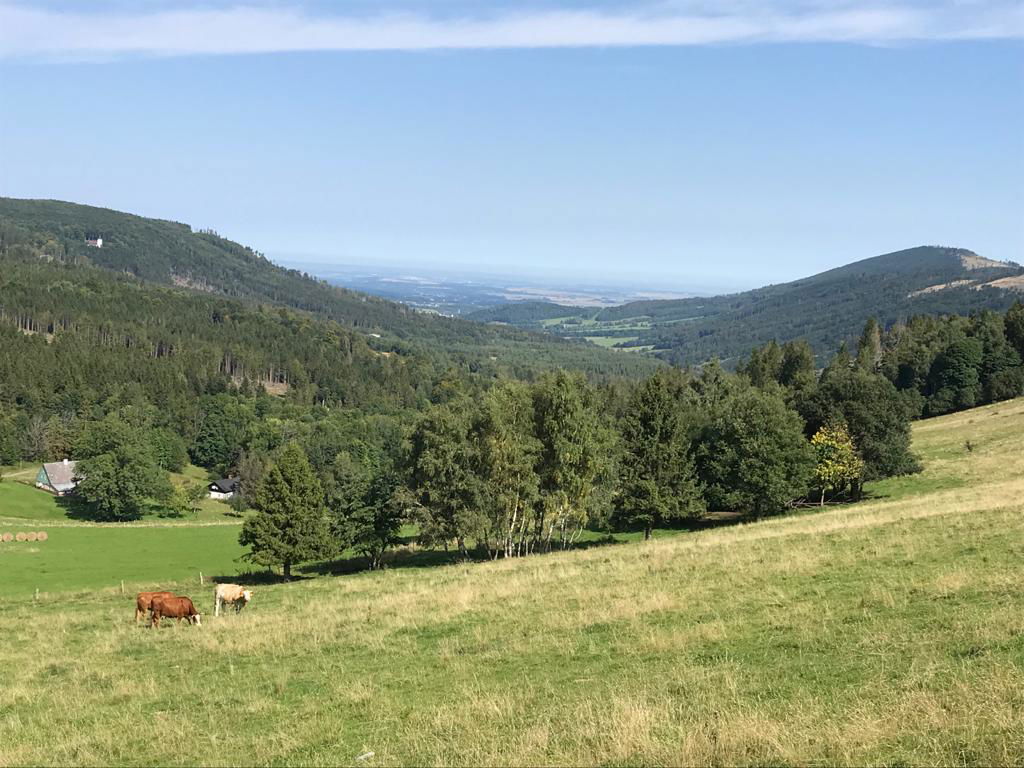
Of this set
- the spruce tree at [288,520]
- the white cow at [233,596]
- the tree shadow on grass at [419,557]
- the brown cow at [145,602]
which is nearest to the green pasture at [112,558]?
the tree shadow on grass at [419,557]

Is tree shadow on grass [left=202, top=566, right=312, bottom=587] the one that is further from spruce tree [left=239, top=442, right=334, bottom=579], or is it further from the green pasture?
the green pasture

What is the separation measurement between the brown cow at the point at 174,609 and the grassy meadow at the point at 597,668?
2.77ft

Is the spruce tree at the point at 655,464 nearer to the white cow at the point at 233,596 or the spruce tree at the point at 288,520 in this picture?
the spruce tree at the point at 288,520

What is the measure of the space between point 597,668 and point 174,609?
17.8 m

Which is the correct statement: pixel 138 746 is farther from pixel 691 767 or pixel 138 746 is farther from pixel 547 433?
pixel 547 433

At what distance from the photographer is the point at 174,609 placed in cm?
2644

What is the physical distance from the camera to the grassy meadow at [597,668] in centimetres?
991

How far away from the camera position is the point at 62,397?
535ft

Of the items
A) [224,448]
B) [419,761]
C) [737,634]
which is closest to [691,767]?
[419,761]

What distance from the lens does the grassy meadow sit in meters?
9.91

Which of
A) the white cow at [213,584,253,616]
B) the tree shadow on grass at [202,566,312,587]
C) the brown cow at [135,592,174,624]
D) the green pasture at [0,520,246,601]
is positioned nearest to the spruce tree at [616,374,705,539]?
the tree shadow on grass at [202,566,312,587]

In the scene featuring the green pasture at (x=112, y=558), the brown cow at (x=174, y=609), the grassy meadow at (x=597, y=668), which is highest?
the grassy meadow at (x=597, y=668)

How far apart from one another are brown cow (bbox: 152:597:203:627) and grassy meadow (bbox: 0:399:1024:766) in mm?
844

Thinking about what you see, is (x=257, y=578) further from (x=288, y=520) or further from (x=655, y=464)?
(x=655, y=464)
